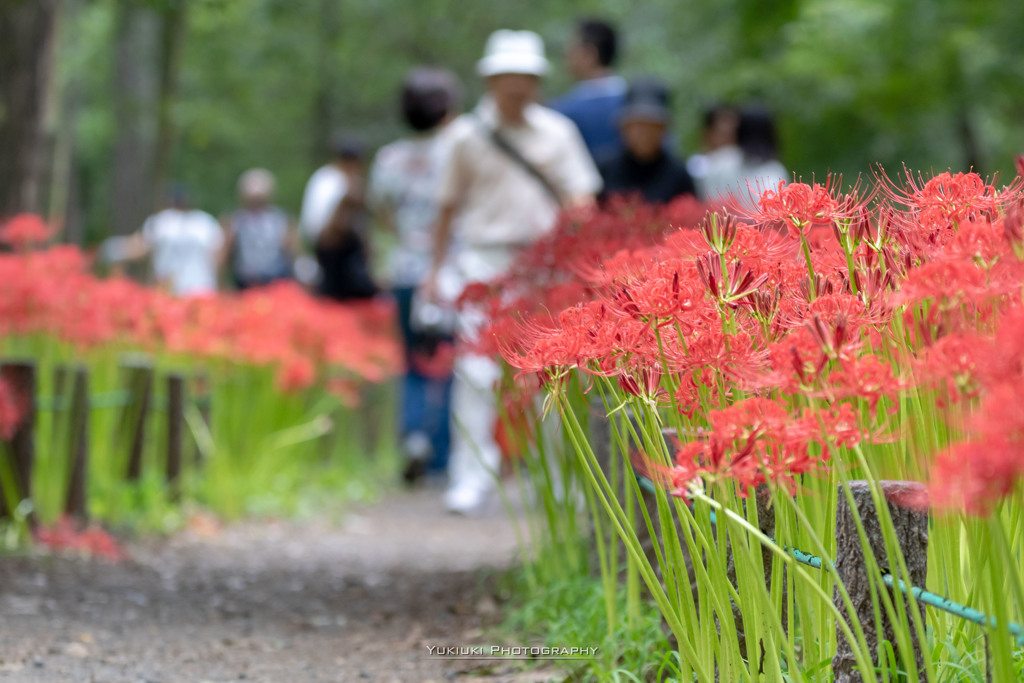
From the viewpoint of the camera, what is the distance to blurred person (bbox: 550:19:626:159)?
6.57 meters

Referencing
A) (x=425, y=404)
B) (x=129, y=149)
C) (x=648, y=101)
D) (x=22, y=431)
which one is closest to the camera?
(x=22, y=431)

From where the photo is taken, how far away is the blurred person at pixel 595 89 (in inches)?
259

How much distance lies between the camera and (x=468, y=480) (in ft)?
21.1

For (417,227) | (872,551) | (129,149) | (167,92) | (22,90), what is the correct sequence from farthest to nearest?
1. (129,149)
2. (167,92)
3. (417,227)
4. (22,90)
5. (872,551)

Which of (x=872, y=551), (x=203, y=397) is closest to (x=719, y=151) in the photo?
(x=203, y=397)

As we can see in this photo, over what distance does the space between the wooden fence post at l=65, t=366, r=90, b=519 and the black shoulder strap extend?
7.42 ft

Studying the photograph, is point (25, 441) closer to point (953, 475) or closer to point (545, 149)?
point (545, 149)

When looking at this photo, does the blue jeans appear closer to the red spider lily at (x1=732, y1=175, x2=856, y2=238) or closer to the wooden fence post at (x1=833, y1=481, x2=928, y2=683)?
the wooden fence post at (x1=833, y1=481, x2=928, y2=683)

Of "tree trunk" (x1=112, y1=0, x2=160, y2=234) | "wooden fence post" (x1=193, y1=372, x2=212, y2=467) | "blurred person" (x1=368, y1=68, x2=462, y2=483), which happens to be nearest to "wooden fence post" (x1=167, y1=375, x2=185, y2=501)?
"wooden fence post" (x1=193, y1=372, x2=212, y2=467)

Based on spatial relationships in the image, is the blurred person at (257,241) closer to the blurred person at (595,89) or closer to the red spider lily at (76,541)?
the blurred person at (595,89)

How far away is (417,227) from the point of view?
767 cm

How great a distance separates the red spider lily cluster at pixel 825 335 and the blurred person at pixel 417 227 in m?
4.91

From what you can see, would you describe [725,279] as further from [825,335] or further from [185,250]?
[185,250]

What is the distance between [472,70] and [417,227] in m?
9.78
